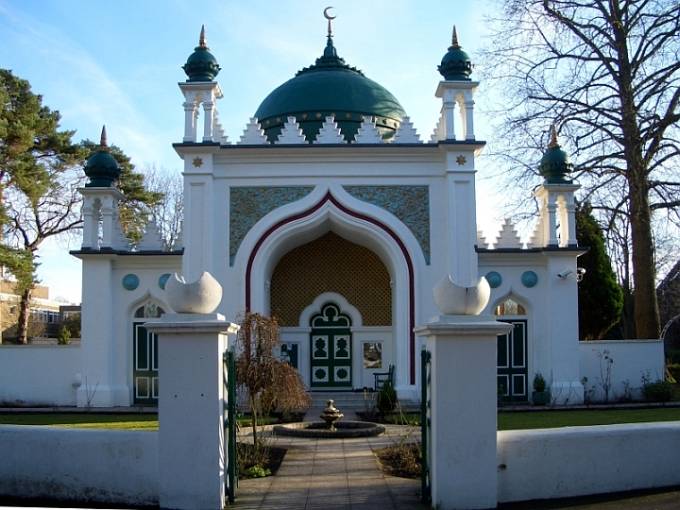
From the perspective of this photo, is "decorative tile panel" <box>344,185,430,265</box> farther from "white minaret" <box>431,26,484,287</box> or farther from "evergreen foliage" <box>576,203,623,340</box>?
"evergreen foliage" <box>576,203,623,340</box>

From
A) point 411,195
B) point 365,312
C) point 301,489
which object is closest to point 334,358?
point 365,312

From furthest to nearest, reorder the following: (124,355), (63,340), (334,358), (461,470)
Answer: (63,340) → (334,358) → (124,355) → (461,470)

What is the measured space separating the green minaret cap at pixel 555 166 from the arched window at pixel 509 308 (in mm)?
2893

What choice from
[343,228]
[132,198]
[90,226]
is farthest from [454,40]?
[132,198]

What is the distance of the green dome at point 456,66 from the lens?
719 inches

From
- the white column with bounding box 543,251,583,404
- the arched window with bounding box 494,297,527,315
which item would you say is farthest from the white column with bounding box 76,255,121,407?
the white column with bounding box 543,251,583,404

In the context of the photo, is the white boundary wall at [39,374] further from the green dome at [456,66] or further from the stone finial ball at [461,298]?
the stone finial ball at [461,298]

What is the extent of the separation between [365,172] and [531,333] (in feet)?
17.2

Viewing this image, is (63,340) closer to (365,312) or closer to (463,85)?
(365,312)

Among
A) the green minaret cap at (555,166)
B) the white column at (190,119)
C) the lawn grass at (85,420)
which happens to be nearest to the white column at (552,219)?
the green minaret cap at (555,166)

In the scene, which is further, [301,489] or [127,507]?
[301,489]

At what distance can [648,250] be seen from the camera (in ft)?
68.5

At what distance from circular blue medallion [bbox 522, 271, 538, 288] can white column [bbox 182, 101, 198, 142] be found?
8060 millimetres

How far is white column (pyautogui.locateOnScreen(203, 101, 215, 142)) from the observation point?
17.9m
